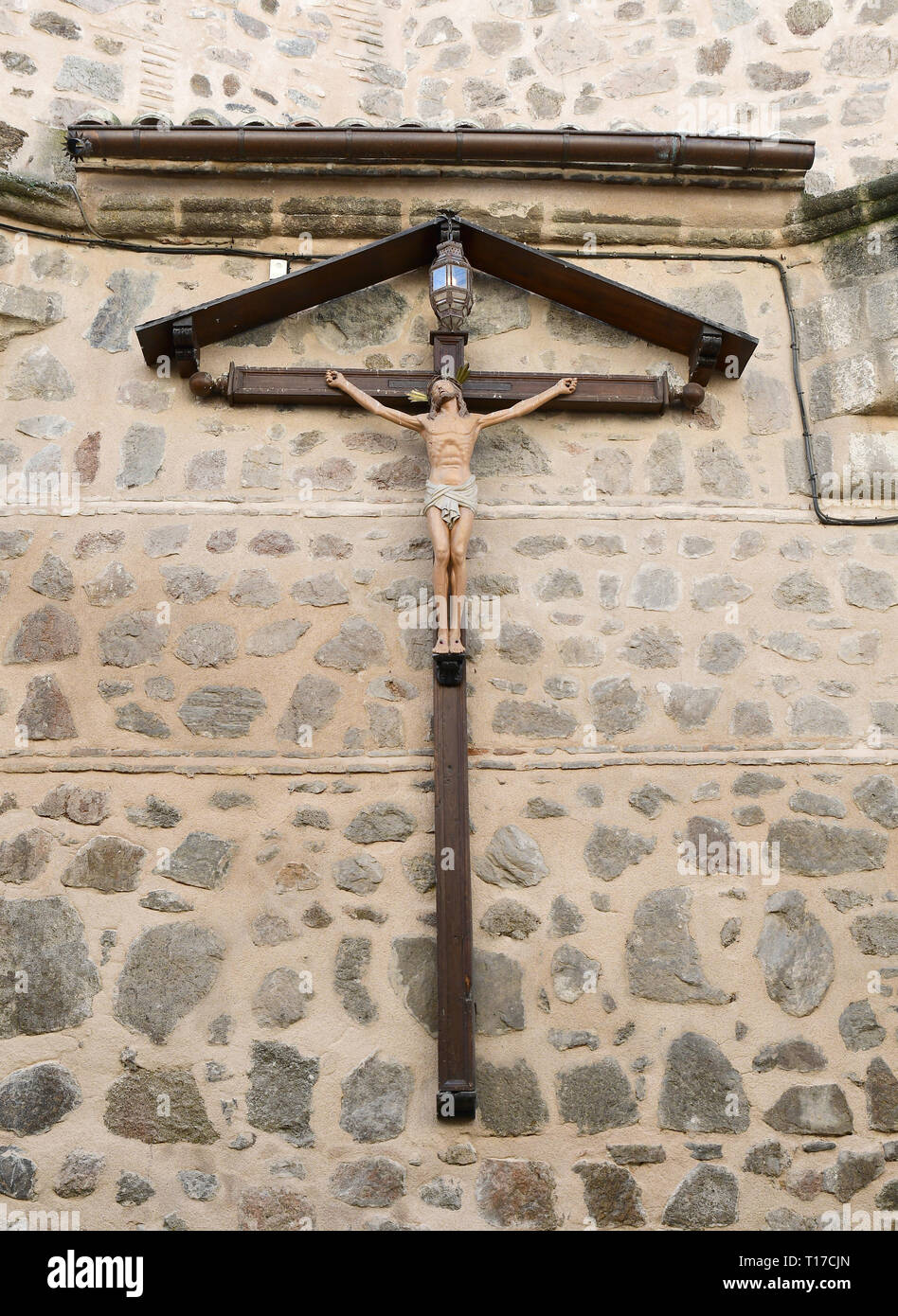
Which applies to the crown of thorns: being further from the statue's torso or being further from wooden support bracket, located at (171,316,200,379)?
wooden support bracket, located at (171,316,200,379)

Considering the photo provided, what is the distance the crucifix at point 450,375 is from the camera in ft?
17.4

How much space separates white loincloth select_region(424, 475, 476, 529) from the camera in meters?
5.32

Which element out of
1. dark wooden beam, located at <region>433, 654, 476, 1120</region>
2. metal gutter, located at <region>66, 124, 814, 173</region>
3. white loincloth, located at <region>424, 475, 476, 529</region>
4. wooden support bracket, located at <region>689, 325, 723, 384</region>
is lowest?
dark wooden beam, located at <region>433, 654, 476, 1120</region>

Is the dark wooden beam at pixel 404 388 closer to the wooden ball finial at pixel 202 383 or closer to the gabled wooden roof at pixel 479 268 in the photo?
the wooden ball finial at pixel 202 383

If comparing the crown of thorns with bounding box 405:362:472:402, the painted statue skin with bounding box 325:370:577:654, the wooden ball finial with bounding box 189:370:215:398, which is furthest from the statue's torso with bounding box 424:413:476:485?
the wooden ball finial with bounding box 189:370:215:398

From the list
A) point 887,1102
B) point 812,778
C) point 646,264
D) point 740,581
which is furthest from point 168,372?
point 887,1102

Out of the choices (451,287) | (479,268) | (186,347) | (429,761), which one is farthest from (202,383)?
(429,761)

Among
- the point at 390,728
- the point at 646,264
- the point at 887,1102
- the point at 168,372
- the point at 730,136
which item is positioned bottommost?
the point at 887,1102

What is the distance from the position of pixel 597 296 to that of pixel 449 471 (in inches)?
51.4

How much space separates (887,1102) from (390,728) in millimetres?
2582

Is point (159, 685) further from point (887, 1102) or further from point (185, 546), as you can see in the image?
point (887, 1102)

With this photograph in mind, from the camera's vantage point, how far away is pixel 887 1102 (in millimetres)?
4926

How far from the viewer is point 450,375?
18.9 feet

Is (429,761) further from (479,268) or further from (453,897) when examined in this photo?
(479,268)
